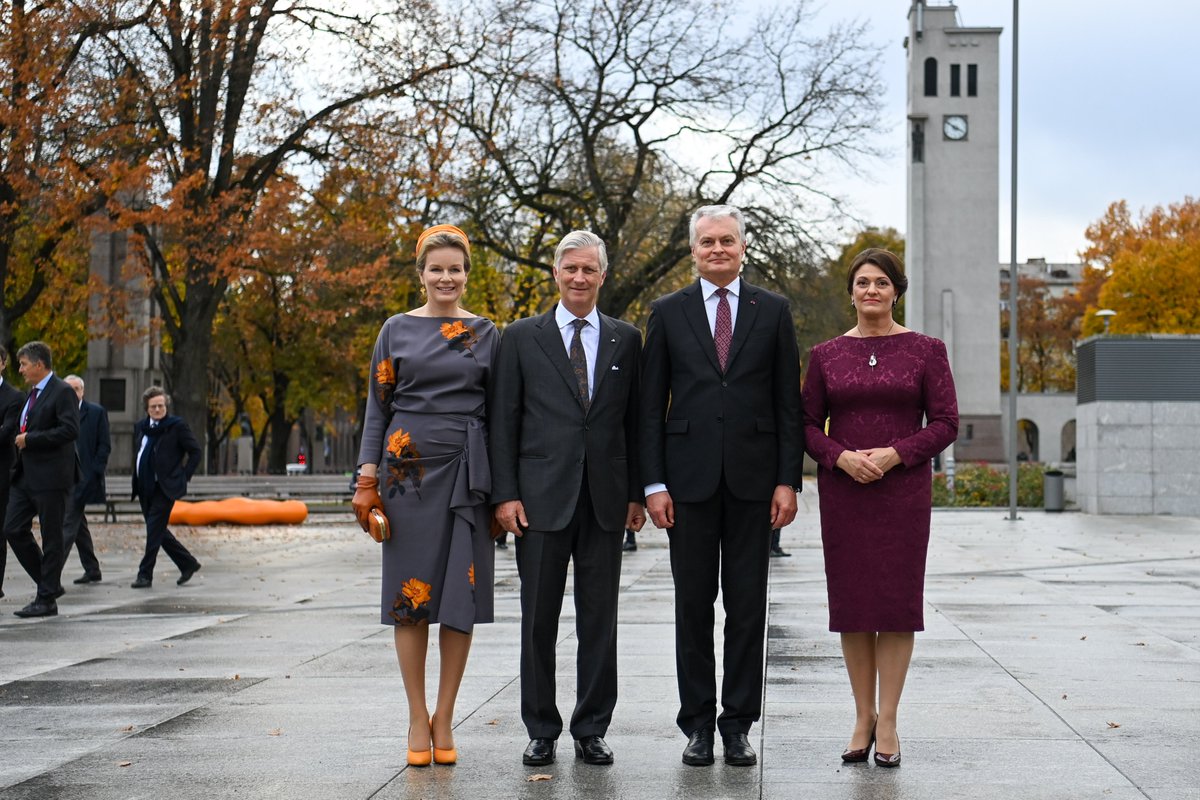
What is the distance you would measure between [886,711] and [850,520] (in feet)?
2.48

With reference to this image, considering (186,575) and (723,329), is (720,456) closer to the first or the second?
(723,329)

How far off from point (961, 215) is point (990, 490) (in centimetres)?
3596

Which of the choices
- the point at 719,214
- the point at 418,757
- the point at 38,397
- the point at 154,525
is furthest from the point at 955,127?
the point at 418,757

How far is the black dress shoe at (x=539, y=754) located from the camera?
224 inches

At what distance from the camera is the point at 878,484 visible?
19.2ft

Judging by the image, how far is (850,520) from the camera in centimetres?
591

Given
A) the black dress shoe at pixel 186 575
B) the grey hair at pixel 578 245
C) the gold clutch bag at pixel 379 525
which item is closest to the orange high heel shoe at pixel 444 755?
the gold clutch bag at pixel 379 525

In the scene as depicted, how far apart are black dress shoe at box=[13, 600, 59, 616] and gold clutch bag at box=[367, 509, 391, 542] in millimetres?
6896

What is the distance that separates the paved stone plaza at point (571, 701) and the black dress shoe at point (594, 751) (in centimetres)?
7

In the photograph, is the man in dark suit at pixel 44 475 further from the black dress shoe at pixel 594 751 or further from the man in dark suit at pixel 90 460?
the black dress shoe at pixel 594 751

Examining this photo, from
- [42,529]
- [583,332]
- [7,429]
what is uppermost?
[583,332]

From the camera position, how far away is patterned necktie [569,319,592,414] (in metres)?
5.85

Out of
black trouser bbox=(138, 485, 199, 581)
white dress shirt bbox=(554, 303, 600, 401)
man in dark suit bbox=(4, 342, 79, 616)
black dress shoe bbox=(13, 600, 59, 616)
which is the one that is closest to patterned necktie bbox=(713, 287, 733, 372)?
white dress shirt bbox=(554, 303, 600, 401)

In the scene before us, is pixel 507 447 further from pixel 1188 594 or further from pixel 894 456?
pixel 1188 594
